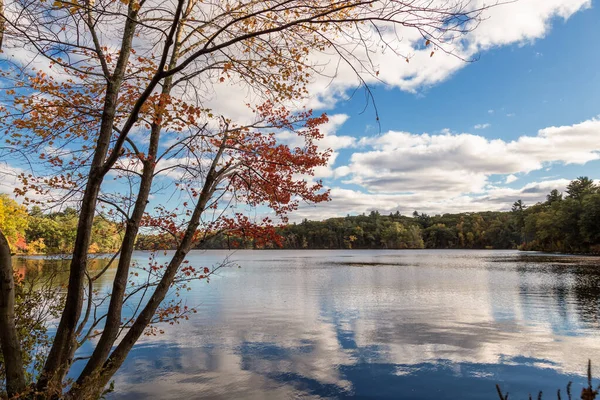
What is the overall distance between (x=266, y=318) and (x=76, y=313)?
1454 cm

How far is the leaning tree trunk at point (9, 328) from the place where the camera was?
13.9 feet

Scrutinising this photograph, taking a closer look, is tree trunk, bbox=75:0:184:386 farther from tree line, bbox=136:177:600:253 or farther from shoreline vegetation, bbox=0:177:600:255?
tree line, bbox=136:177:600:253

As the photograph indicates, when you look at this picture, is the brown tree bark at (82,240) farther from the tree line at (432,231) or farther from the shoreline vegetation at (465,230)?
the tree line at (432,231)

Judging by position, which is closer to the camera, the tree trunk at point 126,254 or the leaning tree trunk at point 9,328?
the leaning tree trunk at point 9,328

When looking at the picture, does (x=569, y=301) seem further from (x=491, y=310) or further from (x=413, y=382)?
(x=413, y=382)

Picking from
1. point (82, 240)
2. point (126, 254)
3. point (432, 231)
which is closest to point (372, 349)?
point (126, 254)

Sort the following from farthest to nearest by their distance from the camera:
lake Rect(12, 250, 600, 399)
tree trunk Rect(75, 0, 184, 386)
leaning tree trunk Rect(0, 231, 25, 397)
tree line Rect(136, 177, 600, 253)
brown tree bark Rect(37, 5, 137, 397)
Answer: tree line Rect(136, 177, 600, 253) → lake Rect(12, 250, 600, 399) → tree trunk Rect(75, 0, 184, 386) → brown tree bark Rect(37, 5, 137, 397) → leaning tree trunk Rect(0, 231, 25, 397)

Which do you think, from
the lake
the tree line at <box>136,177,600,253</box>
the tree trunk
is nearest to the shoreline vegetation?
the tree line at <box>136,177,600,253</box>

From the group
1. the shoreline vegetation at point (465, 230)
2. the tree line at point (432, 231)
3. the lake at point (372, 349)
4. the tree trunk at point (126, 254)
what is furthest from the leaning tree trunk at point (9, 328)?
the tree line at point (432, 231)

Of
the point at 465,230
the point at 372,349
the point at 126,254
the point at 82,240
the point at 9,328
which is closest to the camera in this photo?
the point at 9,328

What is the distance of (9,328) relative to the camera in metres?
4.42

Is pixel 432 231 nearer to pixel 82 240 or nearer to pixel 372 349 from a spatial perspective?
pixel 372 349

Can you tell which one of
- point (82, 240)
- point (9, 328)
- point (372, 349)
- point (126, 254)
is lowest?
point (372, 349)

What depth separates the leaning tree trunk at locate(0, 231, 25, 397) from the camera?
4246 mm
